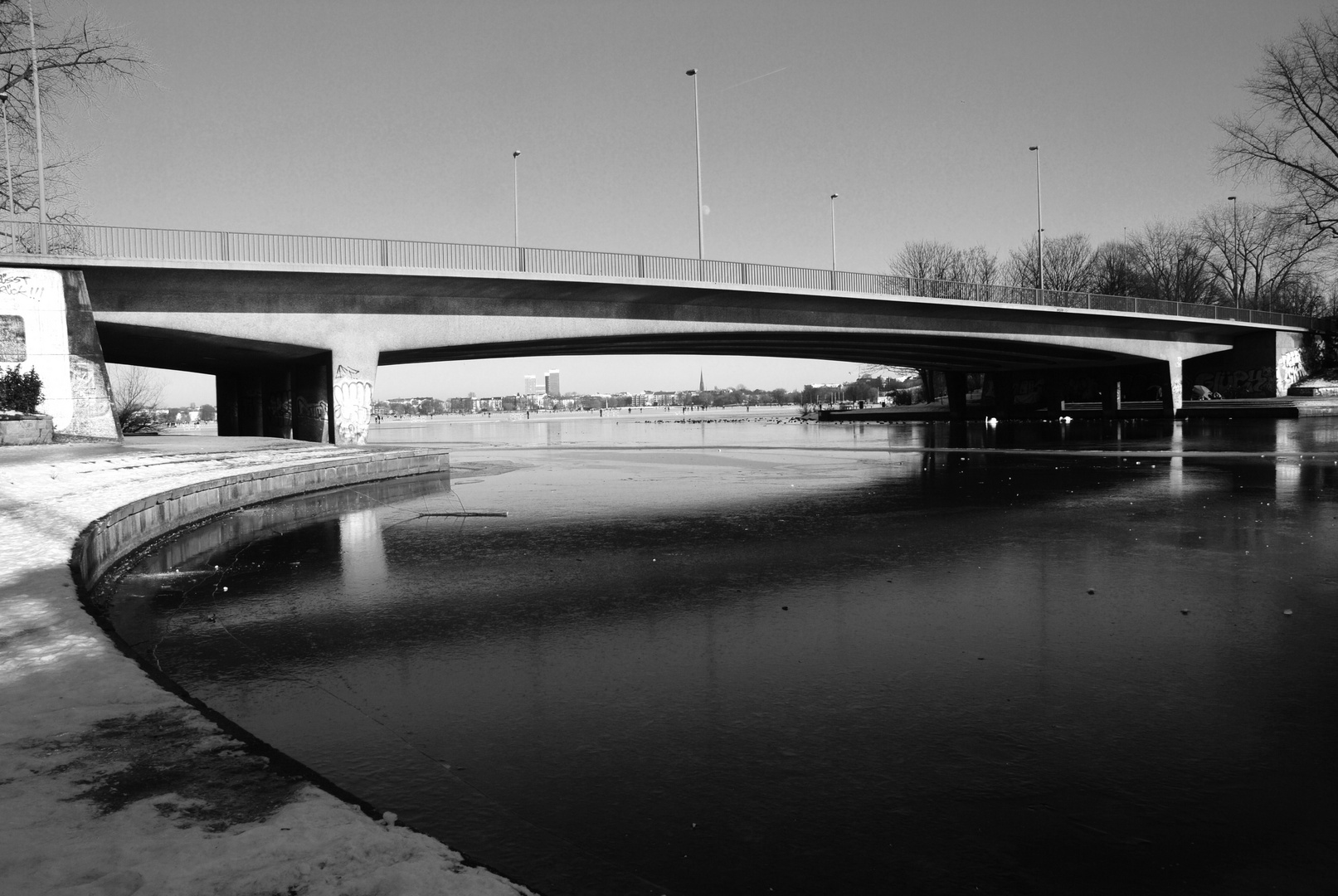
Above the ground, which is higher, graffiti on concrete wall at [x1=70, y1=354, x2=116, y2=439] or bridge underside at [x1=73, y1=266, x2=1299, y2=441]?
bridge underside at [x1=73, y1=266, x2=1299, y2=441]

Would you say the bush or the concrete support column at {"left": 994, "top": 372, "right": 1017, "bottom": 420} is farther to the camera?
the concrete support column at {"left": 994, "top": 372, "right": 1017, "bottom": 420}

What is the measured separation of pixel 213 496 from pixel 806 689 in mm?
13534

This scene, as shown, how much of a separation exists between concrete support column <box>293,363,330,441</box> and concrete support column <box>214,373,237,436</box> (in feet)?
43.1

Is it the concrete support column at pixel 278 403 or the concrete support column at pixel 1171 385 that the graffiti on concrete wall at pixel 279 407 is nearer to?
the concrete support column at pixel 278 403

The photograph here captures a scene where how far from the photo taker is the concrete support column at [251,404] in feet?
138

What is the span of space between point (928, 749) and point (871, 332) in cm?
3921

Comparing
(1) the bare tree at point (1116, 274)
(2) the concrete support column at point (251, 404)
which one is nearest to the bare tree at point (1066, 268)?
(1) the bare tree at point (1116, 274)

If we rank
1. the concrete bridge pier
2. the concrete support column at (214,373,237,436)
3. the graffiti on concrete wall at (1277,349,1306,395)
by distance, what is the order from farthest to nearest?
the graffiti on concrete wall at (1277,349,1306,395) < the concrete support column at (214,373,237,436) < the concrete bridge pier

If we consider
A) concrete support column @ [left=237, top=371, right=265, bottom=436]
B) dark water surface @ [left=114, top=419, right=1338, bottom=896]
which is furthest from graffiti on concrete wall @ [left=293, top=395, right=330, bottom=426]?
dark water surface @ [left=114, top=419, right=1338, bottom=896]

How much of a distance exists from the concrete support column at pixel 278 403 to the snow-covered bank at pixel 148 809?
32275 millimetres

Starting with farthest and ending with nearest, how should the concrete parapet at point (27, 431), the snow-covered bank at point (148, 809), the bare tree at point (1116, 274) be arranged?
the bare tree at point (1116, 274) < the concrete parapet at point (27, 431) < the snow-covered bank at point (148, 809)

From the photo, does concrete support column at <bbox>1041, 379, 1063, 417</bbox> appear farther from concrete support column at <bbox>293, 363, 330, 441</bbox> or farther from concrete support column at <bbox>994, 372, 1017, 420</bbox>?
concrete support column at <bbox>293, 363, 330, 441</bbox>

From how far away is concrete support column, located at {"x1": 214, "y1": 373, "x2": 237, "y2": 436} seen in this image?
150ft

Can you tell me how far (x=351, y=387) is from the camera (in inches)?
1222
